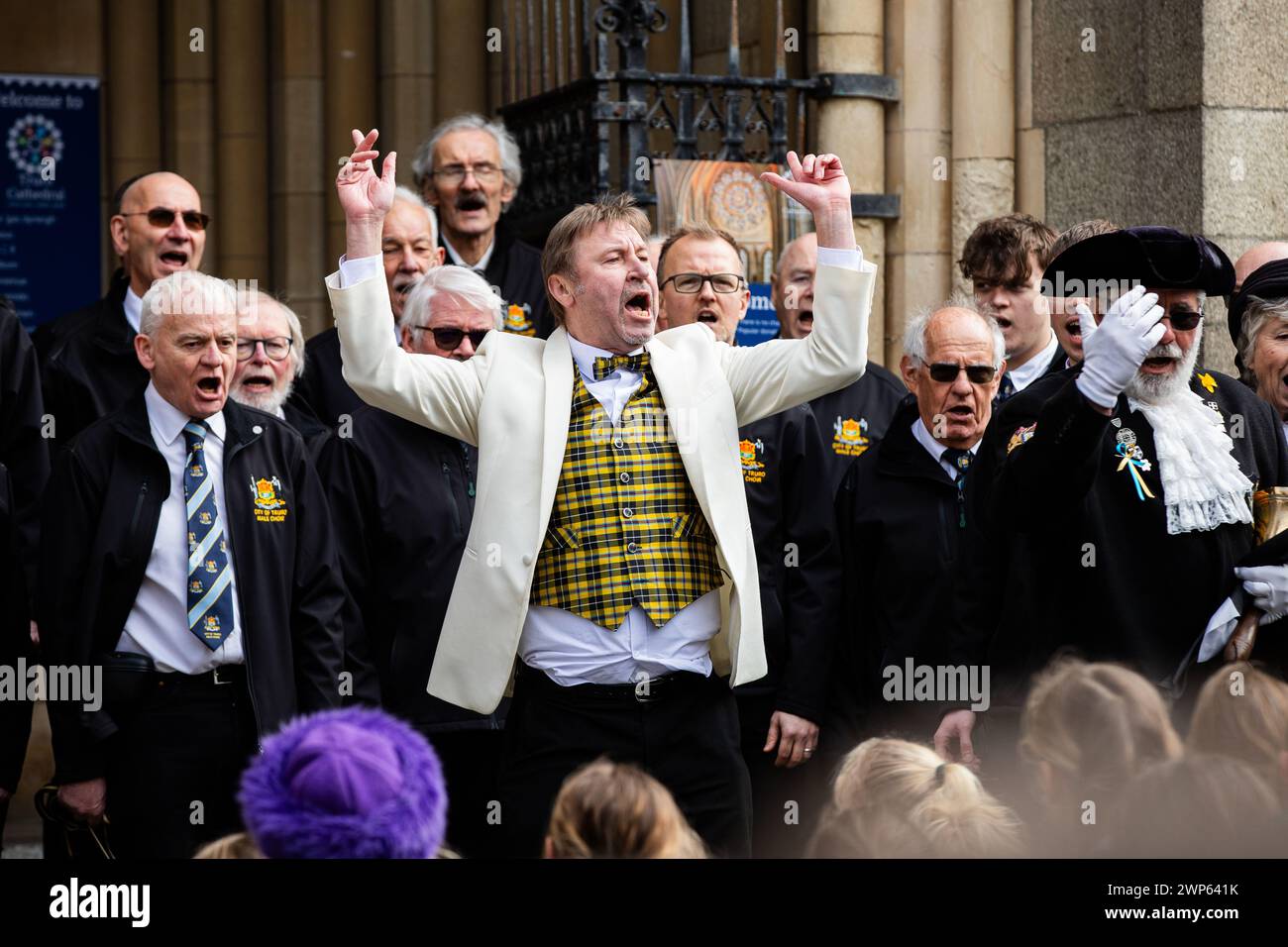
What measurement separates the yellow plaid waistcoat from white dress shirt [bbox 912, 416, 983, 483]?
4.07 ft

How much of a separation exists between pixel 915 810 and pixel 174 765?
8.21ft

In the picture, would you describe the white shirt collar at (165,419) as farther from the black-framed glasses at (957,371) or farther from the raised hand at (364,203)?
the black-framed glasses at (957,371)

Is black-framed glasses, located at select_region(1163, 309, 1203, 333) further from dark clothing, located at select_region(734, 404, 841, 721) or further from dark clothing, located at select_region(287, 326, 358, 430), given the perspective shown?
dark clothing, located at select_region(287, 326, 358, 430)

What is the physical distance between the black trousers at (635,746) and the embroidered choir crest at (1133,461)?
102 cm

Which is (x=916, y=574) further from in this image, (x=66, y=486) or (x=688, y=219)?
(x=688, y=219)

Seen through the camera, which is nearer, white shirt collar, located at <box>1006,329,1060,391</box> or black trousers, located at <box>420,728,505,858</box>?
black trousers, located at <box>420,728,505,858</box>

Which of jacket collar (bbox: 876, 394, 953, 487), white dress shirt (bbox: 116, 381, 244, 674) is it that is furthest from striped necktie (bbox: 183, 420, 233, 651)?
jacket collar (bbox: 876, 394, 953, 487)

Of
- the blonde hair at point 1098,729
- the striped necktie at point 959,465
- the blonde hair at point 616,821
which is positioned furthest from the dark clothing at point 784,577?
the blonde hair at point 616,821

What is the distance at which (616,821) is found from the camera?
251cm

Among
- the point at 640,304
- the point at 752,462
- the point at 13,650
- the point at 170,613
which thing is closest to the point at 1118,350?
the point at 640,304

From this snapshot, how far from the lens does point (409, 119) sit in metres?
9.99

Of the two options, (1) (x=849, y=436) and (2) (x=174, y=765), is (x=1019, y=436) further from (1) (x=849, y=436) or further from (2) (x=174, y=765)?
(2) (x=174, y=765)

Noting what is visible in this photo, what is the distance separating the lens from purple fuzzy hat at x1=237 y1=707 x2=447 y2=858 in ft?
7.72

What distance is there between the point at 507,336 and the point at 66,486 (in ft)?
3.79
